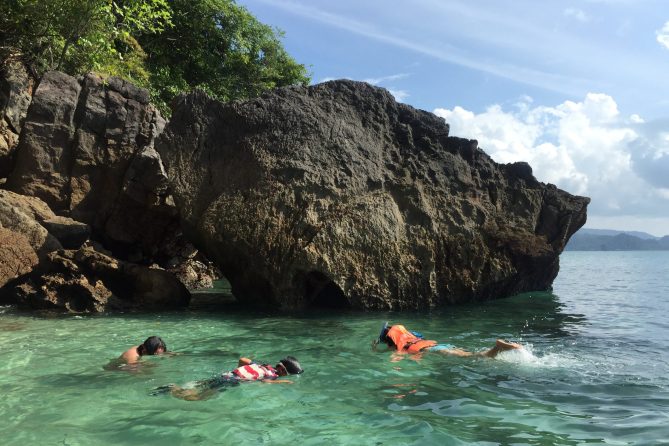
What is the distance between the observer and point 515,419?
5.70 metres

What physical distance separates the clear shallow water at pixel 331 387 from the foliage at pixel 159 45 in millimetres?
10194

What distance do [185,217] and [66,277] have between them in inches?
123

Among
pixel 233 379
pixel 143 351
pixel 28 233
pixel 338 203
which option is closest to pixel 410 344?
pixel 233 379

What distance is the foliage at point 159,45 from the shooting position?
17.0 meters

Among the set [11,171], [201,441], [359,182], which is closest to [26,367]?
[201,441]

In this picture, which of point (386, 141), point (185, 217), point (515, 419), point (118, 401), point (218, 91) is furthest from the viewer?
point (218, 91)

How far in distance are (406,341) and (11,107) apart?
14438mm

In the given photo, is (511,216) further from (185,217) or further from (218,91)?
(218,91)

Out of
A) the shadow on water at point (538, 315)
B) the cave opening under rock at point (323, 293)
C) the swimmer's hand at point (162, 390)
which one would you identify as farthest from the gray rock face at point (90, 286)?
the shadow on water at point (538, 315)

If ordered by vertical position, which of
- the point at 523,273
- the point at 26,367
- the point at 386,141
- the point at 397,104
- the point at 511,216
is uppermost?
the point at 397,104

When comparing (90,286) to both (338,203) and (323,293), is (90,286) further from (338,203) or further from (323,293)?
(338,203)

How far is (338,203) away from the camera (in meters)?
13.6

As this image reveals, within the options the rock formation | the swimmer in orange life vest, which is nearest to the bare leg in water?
the swimmer in orange life vest

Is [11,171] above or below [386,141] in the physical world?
below
